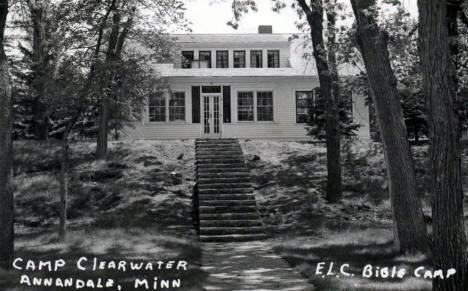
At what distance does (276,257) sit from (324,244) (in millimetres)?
1539

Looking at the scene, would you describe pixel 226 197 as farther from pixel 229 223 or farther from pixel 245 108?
pixel 245 108

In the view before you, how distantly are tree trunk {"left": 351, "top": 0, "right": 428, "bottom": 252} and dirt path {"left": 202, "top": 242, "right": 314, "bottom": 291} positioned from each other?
227 centimetres

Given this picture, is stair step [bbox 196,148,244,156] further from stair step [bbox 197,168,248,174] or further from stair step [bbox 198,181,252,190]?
stair step [bbox 198,181,252,190]

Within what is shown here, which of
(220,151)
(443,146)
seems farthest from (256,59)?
(443,146)

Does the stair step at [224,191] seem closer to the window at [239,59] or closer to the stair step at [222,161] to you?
the stair step at [222,161]

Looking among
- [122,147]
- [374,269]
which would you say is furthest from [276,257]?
[122,147]

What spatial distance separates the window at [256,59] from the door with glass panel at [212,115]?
180 inches

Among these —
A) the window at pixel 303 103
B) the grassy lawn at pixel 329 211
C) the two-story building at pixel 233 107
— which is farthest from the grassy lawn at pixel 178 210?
the window at pixel 303 103

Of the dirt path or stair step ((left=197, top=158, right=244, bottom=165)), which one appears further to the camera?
stair step ((left=197, top=158, right=244, bottom=165))

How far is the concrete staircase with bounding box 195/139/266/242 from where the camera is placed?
583 inches

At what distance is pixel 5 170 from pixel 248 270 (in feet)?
14.0

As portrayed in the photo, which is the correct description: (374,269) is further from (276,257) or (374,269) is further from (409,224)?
(276,257)

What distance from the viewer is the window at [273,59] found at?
30.7 metres

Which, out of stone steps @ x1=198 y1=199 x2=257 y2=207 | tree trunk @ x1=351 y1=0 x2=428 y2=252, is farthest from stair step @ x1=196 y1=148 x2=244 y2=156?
tree trunk @ x1=351 y1=0 x2=428 y2=252
